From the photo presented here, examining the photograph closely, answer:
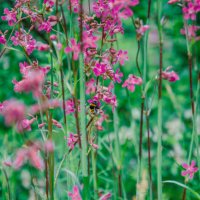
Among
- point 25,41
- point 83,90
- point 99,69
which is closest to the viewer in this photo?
point 83,90

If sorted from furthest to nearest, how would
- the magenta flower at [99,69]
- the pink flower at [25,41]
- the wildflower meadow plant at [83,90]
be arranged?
the pink flower at [25,41]
the magenta flower at [99,69]
the wildflower meadow plant at [83,90]

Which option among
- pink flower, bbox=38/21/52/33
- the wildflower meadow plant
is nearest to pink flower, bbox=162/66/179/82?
the wildflower meadow plant

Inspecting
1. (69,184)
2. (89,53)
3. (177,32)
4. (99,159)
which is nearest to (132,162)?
(99,159)

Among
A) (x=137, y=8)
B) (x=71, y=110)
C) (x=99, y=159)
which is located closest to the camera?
(x=71, y=110)

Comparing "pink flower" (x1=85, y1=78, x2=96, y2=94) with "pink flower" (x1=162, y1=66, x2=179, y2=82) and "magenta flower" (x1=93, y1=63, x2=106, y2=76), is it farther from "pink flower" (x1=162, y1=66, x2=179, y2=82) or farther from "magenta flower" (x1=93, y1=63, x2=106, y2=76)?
"pink flower" (x1=162, y1=66, x2=179, y2=82)

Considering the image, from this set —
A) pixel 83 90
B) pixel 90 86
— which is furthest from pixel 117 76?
pixel 83 90

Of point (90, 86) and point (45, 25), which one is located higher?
point (45, 25)

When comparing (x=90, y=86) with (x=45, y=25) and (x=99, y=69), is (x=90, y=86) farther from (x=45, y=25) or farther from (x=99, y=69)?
(x=45, y=25)

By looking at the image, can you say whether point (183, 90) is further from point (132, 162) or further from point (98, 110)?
point (98, 110)

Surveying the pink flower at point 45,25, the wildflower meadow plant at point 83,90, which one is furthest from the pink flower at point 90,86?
the pink flower at point 45,25

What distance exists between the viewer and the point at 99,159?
338 cm

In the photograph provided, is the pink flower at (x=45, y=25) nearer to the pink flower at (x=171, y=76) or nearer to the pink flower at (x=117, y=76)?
the pink flower at (x=117, y=76)

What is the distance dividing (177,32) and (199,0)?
2275 millimetres

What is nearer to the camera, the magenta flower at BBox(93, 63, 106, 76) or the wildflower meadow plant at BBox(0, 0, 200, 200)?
the wildflower meadow plant at BBox(0, 0, 200, 200)
